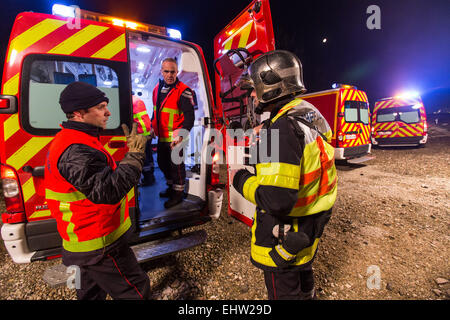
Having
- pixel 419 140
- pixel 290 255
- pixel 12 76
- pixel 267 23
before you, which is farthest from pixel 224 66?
pixel 419 140

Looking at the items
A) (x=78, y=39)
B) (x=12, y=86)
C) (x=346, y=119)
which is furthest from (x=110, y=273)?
(x=346, y=119)

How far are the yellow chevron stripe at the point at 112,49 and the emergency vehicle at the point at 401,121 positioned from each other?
10.6 meters

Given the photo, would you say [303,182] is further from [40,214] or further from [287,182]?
[40,214]

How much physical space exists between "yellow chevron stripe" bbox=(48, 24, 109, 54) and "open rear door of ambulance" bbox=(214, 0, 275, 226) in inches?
53.2

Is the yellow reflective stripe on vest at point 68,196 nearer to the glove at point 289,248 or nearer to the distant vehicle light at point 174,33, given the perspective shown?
the glove at point 289,248

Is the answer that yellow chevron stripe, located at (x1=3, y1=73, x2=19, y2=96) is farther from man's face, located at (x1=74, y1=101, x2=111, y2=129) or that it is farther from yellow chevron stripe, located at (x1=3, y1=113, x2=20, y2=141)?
man's face, located at (x1=74, y1=101, x2=111, y2=129)

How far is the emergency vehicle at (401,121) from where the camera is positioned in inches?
334

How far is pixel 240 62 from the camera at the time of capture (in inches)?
101

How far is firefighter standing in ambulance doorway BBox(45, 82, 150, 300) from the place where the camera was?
43.3 inches

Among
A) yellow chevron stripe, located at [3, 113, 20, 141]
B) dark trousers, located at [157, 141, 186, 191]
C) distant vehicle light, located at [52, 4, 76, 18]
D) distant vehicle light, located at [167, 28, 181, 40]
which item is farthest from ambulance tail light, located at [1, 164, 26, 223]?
distant vehicle light, located at [167, 28, 181, 40]

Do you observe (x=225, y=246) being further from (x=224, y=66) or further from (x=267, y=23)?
(x=267, y=23)

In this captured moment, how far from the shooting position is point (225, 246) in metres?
2.67

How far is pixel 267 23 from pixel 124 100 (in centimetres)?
174

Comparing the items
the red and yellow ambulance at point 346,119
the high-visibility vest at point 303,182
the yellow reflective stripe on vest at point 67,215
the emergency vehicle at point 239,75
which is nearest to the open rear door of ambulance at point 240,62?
the emergency vehicle at point 239,75
